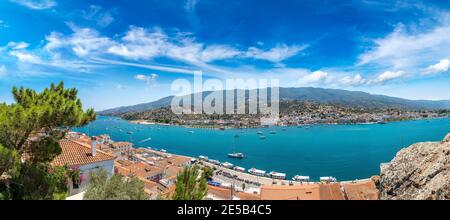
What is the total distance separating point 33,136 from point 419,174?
5.83m

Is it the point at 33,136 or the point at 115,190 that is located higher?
the point at 33,136

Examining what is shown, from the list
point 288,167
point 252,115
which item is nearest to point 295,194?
point 288,167

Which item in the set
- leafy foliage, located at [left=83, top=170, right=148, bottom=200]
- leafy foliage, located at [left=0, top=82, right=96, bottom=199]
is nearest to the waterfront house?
leafy foliage, located at [left=83, top=170, right=148, bottom=200]

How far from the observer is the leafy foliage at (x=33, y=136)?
3.57 m

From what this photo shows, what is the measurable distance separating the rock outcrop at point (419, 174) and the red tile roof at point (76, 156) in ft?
24.4

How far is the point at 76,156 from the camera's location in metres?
8.31

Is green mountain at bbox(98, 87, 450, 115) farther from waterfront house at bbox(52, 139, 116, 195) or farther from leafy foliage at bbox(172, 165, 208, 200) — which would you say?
leafy foliage at bbox(172, 165, 208, 200)

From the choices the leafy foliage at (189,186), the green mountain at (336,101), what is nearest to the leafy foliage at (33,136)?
the leafy foliage at (189,186)

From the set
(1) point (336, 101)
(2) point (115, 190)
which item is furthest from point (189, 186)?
(1) point (336, 101)

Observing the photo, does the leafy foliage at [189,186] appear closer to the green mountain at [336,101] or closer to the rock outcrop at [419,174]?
the rock outcrop at [419,174]

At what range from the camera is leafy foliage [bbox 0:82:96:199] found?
140 inches

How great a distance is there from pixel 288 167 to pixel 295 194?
21.9 meters

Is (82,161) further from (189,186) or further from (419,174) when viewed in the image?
(419,174)

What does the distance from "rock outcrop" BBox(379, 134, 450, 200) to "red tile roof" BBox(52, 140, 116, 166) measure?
24.4ft
